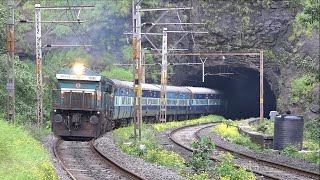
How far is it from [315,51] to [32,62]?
26662 millimetres

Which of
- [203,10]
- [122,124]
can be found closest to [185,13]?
[203,10]

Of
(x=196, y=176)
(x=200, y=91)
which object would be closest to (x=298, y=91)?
(x=200, y=91)

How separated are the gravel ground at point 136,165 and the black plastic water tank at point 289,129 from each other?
7699 mm

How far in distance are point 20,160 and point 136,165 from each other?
5.78m

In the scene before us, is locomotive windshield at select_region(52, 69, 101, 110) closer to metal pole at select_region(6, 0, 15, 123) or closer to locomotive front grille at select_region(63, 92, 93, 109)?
locomotive front grille at select_region(63, 92, 93, 109)

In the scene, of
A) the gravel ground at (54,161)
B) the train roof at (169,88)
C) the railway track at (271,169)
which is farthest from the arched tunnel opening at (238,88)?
the railway track at (271,169)

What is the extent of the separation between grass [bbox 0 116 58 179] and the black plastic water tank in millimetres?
13205

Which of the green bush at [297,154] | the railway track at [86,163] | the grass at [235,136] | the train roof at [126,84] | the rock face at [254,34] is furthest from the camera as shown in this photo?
the rock face at [254,34]

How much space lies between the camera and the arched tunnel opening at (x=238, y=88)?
233 feet

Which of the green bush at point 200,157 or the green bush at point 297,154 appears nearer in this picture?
the green bush at point 200,157

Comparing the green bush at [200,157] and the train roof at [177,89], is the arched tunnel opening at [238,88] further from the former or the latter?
the green bush at [200,157]

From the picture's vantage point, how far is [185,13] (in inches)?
2474

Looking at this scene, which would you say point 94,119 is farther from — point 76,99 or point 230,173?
point 230,173

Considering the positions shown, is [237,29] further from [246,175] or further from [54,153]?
[246,175]
